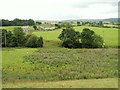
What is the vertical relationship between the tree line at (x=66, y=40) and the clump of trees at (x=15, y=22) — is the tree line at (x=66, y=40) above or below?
below

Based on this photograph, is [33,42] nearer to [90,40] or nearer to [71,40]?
[71,40]

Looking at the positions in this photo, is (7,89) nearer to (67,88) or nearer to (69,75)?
(67,88)

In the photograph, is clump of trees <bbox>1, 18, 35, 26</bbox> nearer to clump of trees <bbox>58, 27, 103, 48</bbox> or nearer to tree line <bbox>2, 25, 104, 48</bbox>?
tree line <bbox>2, 25, 104, 48</bbox>

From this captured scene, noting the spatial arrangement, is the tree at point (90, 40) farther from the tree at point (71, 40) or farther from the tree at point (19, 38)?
the tree at point (19, 38)

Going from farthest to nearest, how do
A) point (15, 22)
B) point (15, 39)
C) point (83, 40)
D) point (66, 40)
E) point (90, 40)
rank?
1. point (15, 22)
2. point (15, 39)
3. point (83, 40)
4. point (66, 40)
5. point (90, 40)

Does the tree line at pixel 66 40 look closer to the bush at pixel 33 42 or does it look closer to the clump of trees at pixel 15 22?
the bush at pixel 33 42

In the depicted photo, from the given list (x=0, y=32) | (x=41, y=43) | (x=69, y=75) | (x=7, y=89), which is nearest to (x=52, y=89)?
(x=7, y=89)

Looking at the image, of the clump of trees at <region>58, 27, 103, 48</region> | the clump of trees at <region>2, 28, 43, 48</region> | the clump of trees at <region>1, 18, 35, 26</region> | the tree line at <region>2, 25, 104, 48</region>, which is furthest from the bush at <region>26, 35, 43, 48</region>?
the clump of trees at <region>1, 18, 35, 26</region>

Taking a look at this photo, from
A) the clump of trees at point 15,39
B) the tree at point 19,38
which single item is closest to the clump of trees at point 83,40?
the clump of trees at point 15,39

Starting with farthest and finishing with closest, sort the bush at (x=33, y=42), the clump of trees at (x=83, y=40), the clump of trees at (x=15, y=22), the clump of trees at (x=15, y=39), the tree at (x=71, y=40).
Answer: the clump of trees at (x=15, y=22) < the clump of trees at (x=15, y=39) < the tree at (x=71, y=40) < the clump of trees at (x=83, y=40) < the bush at (x=33, y=42)

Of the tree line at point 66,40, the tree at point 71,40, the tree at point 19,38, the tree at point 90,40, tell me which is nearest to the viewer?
the tree line at point 66,40

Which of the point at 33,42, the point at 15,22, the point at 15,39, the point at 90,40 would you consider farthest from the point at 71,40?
the point at 15,22

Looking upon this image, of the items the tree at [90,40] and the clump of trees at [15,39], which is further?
the clump of trees at [15,39]

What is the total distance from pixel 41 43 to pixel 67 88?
4926 cm
